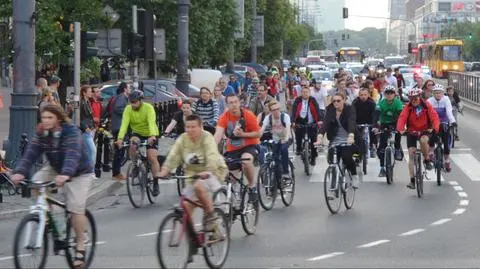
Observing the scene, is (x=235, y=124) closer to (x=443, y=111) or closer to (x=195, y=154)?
(x=195, y=154)

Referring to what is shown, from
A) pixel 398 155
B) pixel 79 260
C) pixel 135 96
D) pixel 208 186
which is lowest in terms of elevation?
pixel 79 260

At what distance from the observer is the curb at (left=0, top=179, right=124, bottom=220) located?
48.2ft

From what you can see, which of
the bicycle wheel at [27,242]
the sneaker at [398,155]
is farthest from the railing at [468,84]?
the bicycle wheel at [27,242]

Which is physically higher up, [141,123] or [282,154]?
[141,123]

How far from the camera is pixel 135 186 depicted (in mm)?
16109

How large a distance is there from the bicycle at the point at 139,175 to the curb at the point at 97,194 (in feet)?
2.73

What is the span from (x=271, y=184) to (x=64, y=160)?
19.2 feet

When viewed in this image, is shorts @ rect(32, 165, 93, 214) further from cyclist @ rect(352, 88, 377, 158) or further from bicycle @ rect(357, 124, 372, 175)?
cyclist @ rect(352, 88, 377, 158)

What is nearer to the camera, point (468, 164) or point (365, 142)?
point (365, 142)

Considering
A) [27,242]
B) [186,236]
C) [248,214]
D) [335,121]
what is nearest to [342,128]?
[335,121]

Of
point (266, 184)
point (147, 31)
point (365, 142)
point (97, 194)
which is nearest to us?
point (266, 184)

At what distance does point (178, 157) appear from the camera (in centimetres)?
1061

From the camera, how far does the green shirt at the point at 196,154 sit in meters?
10.6

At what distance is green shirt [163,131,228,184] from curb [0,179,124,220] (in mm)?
4775
